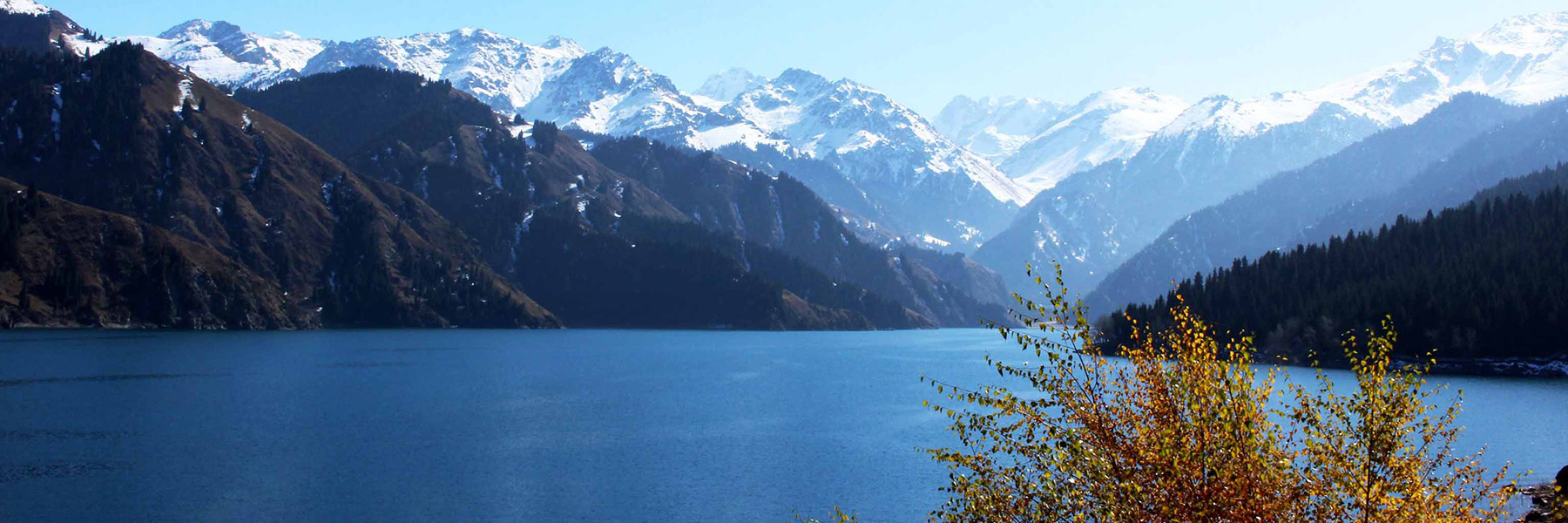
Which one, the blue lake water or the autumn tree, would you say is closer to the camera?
the autumn tree

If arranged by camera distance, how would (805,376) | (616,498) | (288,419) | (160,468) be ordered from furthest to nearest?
(805,376), (288,419), (160,468), (616,498)

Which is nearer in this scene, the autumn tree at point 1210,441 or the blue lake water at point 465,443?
the autumn tree at point 1210,441

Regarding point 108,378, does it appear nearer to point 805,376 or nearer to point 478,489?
point 478,489

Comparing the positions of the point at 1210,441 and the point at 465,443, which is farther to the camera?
the point at 465,443

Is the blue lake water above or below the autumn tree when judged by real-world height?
below

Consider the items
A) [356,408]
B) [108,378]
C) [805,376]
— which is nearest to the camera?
[356,408]

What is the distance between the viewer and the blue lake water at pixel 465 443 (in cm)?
7556

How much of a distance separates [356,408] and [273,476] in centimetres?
4453

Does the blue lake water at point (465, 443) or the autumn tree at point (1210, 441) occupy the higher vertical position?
the autumn tree at point (1210, 441)

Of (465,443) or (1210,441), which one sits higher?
(1210,441)

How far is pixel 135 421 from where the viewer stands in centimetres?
10844

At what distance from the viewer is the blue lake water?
75.6 meters

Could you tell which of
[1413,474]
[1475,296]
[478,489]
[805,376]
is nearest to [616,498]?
[478,489]

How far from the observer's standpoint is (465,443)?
104312 mm
